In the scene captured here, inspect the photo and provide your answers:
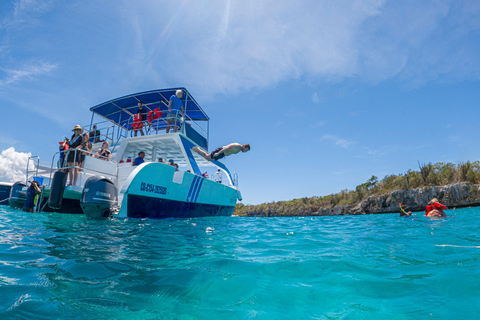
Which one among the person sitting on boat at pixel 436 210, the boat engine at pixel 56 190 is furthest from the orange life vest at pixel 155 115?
the person sitting on boat at pixel 436 210

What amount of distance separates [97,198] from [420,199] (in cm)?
2078

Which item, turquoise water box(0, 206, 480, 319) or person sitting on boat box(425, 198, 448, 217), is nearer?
turquoise water box(0, 206, 480, 319)

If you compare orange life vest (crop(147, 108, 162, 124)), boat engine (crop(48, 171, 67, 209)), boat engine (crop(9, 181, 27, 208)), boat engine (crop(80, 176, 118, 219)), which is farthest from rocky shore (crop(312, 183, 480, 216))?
boat engine (crop(9, 181, 27, 208))

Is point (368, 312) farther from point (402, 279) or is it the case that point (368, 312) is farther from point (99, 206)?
point (99, 206)

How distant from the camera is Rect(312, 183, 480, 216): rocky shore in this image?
16.7m

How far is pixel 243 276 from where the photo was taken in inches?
84.6

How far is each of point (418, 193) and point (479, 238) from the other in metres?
17.6

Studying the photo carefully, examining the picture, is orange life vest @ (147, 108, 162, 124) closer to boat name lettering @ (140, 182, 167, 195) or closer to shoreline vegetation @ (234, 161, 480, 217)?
boat name lettering @ (140, 182, 167, 195)

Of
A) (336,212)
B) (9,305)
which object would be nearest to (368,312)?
(9,305)

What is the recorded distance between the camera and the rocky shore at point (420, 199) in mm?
16703

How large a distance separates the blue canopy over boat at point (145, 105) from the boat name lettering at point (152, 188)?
4155 millimetres

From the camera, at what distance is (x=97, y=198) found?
18.8 ft

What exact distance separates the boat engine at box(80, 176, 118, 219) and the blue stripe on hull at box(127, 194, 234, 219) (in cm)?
55

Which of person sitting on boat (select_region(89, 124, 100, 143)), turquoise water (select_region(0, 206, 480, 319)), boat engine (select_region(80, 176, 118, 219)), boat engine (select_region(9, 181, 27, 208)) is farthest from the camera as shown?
person sitting on boat (select_region(89, 124, 100, 143))
